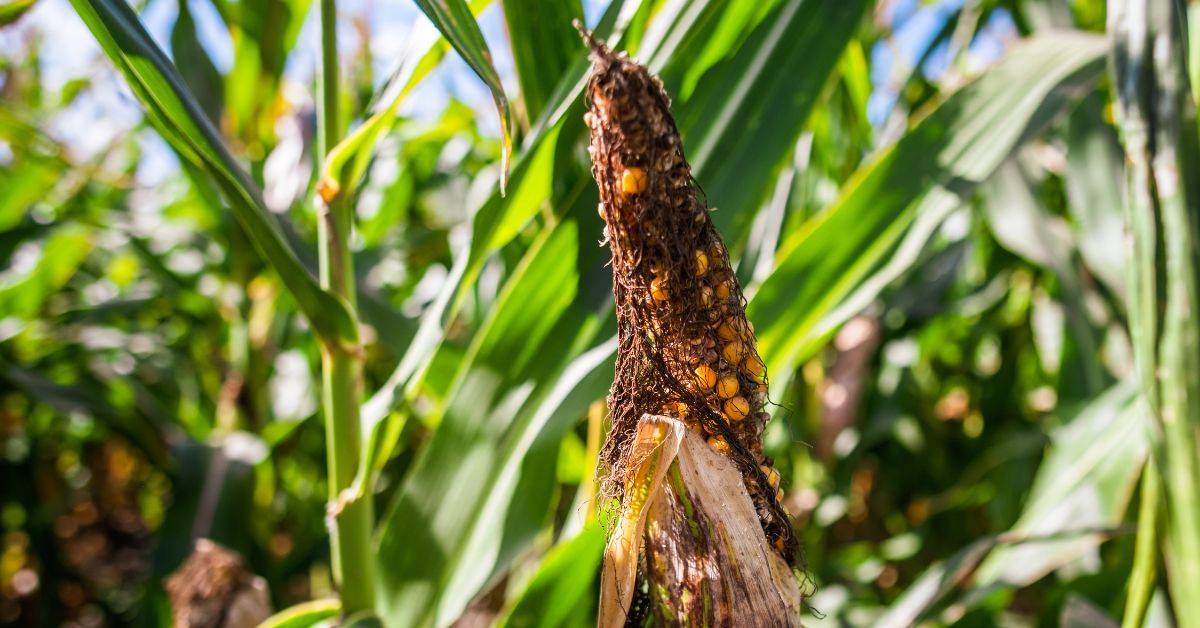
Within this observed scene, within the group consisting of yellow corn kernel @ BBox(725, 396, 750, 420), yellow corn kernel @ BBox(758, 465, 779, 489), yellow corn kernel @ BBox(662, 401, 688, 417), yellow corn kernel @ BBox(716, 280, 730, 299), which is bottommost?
yellow corn kernel @ BBox(758, 465, 779, 489)

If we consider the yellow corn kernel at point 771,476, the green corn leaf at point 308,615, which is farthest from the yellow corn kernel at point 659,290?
the green corn leaf at point 308,615

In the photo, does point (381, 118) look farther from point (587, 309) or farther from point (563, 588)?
point (563, 588)

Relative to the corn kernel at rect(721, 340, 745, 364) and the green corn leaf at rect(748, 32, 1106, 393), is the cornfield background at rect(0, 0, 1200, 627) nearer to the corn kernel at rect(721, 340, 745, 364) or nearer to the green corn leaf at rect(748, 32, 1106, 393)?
the green corn leaf at rect(748, 32, 1106, 393)

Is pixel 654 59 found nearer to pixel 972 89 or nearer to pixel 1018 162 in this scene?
pixel 972 89

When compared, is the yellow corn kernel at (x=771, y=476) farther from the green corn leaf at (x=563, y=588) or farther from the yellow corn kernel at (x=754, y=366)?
the green corn leaf at (x=563, y=588)

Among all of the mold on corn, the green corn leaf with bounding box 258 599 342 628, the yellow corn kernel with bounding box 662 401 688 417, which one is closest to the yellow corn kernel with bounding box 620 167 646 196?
the mold on corn

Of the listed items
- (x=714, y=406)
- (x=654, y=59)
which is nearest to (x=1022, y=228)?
(x=654, y=59)

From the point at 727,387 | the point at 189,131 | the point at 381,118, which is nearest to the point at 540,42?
the point at 381,118

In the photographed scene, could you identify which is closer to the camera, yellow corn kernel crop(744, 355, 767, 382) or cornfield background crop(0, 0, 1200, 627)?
yellow corn kernel crop(744, 355, 767, 382)
